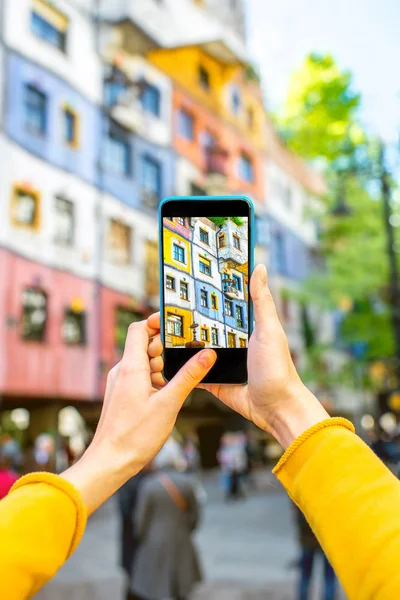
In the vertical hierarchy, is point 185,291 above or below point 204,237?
below

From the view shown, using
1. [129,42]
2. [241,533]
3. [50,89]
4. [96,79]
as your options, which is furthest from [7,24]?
Result: [241,533]

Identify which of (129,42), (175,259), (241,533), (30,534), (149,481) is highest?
(129,42)

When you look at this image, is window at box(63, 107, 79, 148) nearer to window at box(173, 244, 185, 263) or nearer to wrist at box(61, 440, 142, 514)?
window at box(173, 244, 185, 263)

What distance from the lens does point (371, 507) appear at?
37.1 inches

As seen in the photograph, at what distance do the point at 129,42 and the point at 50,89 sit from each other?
3.87 m

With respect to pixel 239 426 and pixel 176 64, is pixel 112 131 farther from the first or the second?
pixel 239 426

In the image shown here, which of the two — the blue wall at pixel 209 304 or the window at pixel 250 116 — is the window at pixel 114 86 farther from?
the blue wall at pixel 209 304

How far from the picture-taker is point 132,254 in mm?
19250

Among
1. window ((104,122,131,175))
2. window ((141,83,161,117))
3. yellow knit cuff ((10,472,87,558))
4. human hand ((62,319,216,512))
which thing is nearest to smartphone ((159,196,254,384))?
human hand ((62,319,216,512))

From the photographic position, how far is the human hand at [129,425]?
1187 mm

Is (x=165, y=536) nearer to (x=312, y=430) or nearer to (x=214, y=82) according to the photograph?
(x=312, y=430)

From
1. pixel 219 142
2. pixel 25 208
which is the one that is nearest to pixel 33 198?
pixel 25 208

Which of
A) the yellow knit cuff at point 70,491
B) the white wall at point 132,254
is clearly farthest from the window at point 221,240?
the white wall at point 132,254

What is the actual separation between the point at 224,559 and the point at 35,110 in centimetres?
1197
